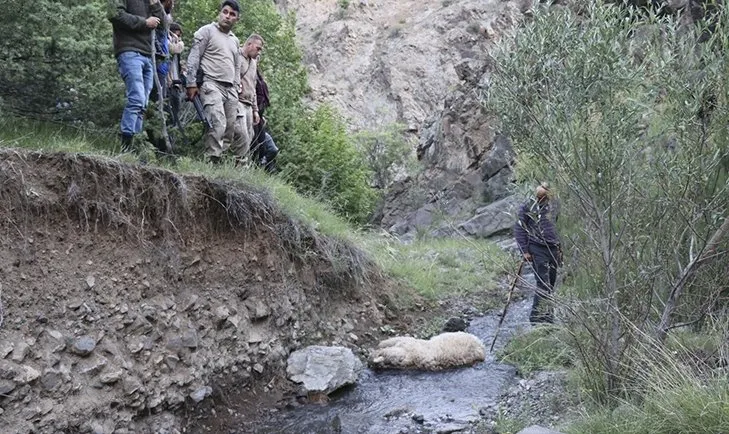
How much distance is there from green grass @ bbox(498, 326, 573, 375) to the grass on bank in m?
0.98

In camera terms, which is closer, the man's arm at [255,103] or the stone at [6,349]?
the stone at [6,349]

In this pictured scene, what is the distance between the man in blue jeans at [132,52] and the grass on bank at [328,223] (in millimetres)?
381

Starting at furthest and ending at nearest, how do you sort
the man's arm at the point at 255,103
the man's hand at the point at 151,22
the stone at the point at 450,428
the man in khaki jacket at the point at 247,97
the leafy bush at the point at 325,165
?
the leafy bush at the point at 325,165, the man's arm at the point at 255,103, the man in khaki jacket at the point at 247,97, the man's hand at the point at 151,22, the stone at the point at 450,428

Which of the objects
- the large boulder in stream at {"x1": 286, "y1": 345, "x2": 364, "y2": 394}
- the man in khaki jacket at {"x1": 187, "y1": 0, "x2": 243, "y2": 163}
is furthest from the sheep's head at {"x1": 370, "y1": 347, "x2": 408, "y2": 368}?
the man in khaki jacket at {"x1": 187, "y1": 0, "x2": 243, "y2": 163}

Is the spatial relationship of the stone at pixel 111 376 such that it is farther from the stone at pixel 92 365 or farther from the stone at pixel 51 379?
the stone at pixel 51 379

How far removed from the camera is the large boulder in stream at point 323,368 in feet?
22.4

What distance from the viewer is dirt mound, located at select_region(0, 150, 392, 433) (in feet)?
16.4

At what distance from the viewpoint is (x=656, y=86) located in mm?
4902

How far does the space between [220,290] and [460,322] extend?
4.06 meters

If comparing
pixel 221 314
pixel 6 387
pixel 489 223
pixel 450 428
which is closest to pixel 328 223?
pixel 221 314

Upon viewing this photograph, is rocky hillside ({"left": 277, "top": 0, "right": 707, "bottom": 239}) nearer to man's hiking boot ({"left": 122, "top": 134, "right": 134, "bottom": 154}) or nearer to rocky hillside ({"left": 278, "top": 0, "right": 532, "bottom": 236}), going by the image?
rocky hillside ({"left": 278, "top": 0, "right": 532, "bottom": 236})

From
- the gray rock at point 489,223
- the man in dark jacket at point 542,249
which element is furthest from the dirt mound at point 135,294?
the gray rock at point 489,223

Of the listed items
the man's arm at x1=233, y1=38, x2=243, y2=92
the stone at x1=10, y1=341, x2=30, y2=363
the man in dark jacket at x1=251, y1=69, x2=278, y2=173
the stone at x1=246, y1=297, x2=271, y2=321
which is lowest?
the stone at x1=246, y1=297, x2=271, y2=321

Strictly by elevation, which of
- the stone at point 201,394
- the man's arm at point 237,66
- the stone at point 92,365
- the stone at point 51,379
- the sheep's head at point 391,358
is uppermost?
the man's arm at point 237,66
